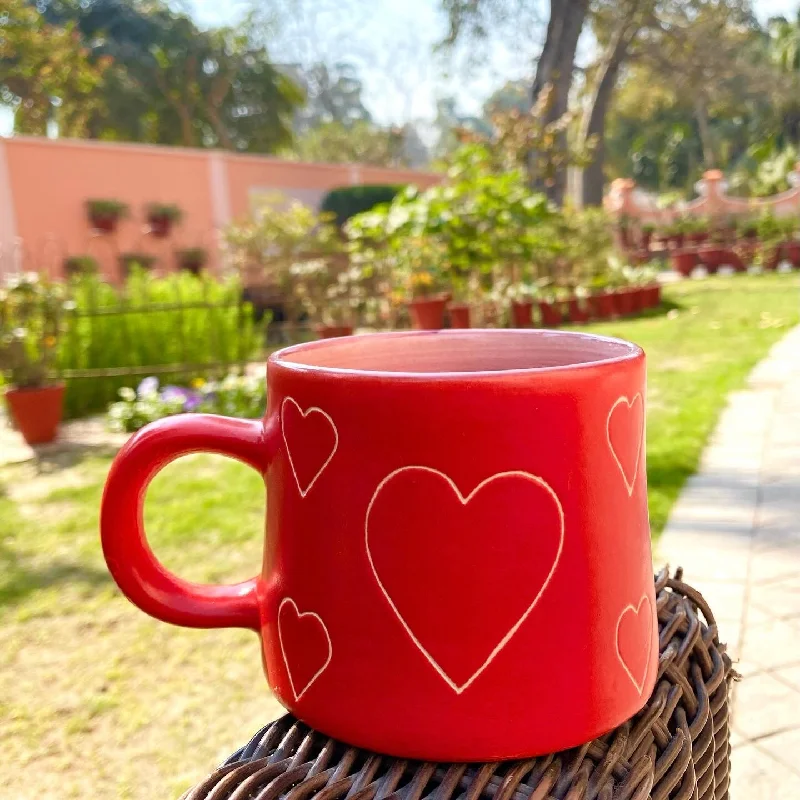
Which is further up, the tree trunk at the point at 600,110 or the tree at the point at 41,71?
the tree at the point at 41,71

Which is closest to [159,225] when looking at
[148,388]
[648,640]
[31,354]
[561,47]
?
[561,47]

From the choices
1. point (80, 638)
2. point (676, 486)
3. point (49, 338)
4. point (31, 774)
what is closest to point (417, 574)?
point (31, 774)

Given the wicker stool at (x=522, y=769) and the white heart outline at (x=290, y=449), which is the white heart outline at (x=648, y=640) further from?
the white heart outline at (x=290, y=449)

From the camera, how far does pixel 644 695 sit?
1.94 feet

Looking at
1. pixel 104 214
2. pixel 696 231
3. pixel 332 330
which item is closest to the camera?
pixel 332 330

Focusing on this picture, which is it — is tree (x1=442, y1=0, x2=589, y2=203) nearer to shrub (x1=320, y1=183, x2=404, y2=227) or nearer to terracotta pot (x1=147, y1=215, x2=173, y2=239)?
shrub (x1=320, y1=183, x2=404, y2=227)

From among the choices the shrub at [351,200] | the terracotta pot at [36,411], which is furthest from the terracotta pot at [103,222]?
the terracotta pot at [36,411]

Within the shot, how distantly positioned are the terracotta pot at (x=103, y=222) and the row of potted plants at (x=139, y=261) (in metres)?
0.45

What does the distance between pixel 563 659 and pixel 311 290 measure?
8.12m

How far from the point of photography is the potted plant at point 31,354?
4.94 meters

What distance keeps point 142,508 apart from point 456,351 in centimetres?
32

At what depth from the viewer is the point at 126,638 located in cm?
227

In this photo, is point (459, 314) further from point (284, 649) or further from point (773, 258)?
point (773, 258)

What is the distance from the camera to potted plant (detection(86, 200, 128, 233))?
1215 centimetres
